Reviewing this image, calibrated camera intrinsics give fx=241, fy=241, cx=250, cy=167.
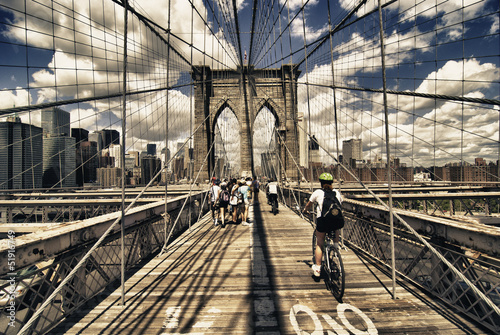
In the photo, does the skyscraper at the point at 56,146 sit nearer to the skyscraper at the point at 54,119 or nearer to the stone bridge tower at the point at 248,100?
the skyscraper at the point at 54,119

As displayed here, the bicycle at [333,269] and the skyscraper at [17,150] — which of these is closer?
the bicycle at [333,269]

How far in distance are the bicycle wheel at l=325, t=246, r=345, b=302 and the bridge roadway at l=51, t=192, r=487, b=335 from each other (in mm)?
110

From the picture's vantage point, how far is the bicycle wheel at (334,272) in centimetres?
276

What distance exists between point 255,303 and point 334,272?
1046 millimetres

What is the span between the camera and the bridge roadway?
2.38 metres

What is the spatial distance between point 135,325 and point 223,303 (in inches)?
36.8

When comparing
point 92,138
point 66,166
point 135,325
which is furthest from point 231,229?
point 66,166

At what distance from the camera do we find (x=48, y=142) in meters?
11.1

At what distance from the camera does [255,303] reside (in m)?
2.81

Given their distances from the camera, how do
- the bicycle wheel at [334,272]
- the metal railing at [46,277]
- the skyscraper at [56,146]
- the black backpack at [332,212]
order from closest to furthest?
the metal railing at [46,277] → the bicycle wheel at [334,272] → the black backpack at [332,212] → the skyscraper at [56,146]

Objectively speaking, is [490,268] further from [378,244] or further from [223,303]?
[223,303]

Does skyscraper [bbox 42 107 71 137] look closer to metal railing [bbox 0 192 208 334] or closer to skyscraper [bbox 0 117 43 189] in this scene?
skyscraper [bbox 0 117 43 189]

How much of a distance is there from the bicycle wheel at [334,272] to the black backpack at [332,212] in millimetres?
317

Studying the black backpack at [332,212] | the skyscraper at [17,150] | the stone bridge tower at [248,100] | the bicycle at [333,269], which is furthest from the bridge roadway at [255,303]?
the stone bridge tower at [248,100]
